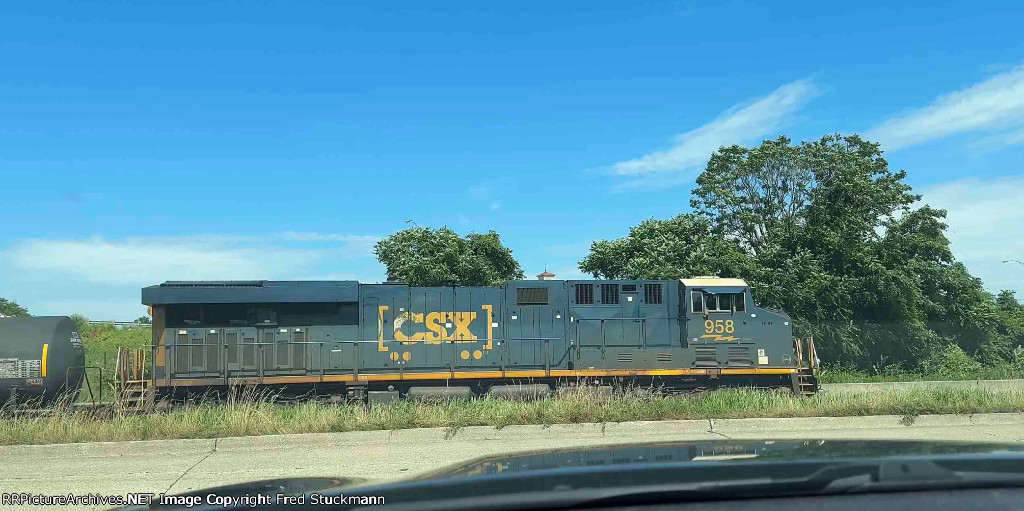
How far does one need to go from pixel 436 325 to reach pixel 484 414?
5812 mm

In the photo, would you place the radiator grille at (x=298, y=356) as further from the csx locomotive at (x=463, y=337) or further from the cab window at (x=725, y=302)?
the cab window at (x=725, y=302)

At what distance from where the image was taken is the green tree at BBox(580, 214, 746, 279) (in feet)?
83.7

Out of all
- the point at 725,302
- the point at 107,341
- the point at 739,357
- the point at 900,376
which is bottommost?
the point at 900,376

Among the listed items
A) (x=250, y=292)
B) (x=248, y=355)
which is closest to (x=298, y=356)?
(x=248, y=355)

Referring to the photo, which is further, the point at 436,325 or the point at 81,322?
the point at 81,322

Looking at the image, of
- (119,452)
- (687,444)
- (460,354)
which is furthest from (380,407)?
(687,444)

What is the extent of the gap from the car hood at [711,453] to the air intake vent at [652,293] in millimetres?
13822

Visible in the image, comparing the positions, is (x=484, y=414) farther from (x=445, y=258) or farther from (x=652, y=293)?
(x=445, y=258)

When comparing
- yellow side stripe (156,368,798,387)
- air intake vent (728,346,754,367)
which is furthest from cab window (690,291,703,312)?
yellow side stripe (156,368,798,387)

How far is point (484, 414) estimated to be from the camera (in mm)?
11180

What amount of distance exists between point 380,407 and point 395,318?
5.02m

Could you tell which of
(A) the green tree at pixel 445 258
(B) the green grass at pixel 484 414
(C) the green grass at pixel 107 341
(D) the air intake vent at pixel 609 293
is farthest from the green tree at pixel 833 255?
(C) the green grass at pixel 107 341

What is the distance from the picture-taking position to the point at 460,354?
54.9 ft

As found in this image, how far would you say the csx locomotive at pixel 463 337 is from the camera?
15.9 meters
